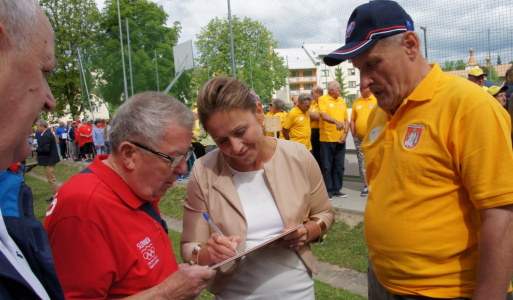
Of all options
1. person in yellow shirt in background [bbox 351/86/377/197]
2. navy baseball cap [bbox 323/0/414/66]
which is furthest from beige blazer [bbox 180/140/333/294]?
person in yellow shirt in background [bbox 351/86/377/197]

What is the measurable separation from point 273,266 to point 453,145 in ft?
3.49

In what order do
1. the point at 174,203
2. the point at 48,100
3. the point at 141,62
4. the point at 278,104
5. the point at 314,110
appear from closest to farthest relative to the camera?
the point at 48,100 → the point at 314,110 → the point at 174,203 → the point at 278,104 → the point at 141,62

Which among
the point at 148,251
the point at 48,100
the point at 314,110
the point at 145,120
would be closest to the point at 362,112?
the point at 314,110

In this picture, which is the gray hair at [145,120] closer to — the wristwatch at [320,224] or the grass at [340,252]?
the wristwatch at [320,224]

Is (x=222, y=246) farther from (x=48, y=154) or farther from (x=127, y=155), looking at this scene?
(x=48, y=154)

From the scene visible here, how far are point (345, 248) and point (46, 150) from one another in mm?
8850

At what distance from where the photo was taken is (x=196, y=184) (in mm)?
1981

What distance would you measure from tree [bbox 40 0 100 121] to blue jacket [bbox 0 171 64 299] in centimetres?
3323

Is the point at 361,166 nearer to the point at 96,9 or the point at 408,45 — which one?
the point at 408,45

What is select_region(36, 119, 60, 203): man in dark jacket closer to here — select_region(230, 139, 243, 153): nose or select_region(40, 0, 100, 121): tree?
select_region(230, 139, 243, 153): nose

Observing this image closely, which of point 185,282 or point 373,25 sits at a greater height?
point 373,25

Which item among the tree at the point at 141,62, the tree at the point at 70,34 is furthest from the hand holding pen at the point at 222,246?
the tree at the point at 70,34

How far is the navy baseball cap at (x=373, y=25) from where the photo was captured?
62.6 inches

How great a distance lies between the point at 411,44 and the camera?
5.31 feet
